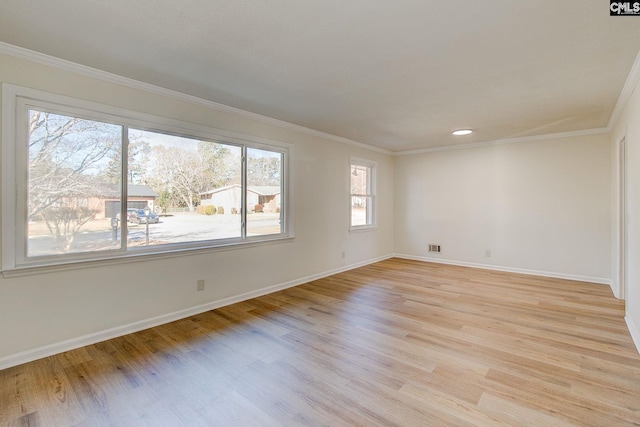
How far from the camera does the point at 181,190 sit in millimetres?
3332

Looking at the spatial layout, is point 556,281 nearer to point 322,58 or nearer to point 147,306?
point 322,58

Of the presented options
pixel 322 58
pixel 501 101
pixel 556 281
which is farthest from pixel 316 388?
pixel 556 281

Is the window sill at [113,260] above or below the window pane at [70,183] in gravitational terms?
below

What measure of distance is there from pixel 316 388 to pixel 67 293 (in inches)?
89.1

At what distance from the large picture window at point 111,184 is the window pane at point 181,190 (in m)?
0.01

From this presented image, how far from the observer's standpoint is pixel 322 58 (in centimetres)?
241

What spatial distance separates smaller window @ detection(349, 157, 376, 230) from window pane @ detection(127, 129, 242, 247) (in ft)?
8.41

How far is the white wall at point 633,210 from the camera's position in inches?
103

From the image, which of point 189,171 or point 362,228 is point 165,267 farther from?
point 362,228

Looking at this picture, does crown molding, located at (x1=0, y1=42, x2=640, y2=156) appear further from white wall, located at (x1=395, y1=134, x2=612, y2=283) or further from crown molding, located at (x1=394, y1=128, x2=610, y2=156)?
white wall, located at (x1=395, y1=134, x2=612, y2=283)

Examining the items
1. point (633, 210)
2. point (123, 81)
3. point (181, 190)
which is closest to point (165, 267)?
point (181, 190)

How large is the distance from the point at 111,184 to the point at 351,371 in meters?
2.69

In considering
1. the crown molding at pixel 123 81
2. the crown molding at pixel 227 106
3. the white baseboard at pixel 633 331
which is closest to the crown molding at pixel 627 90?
the crown molding at pixel 227 106

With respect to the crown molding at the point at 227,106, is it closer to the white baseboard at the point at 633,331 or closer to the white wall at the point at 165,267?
the white wall at the point at 165,267
